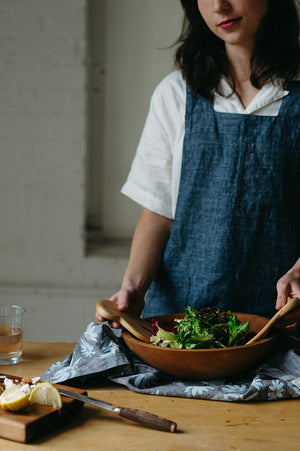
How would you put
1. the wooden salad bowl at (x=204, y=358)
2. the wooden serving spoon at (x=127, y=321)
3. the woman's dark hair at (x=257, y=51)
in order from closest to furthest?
the wooden salad bowl at (x=204, y=358) → the wooden serving spoon at (x=127, y=321) → the woman's dark hair at (x=257, y=51)

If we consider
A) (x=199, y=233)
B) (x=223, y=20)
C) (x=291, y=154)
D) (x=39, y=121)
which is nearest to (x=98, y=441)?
(x=199, y=233)

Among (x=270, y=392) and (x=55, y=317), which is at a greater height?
(x=270, y=392)

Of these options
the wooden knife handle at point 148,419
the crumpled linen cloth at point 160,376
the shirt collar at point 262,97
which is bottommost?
the crumpled linen cloth at point 160,376

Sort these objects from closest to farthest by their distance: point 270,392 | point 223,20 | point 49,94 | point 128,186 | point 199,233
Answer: point 270,392 → point 223,20 → point 199,233 → point 128,186 → point 49,94

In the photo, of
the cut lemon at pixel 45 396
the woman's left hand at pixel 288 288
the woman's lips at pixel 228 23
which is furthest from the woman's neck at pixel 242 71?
the cut lemon at pixel 45 396

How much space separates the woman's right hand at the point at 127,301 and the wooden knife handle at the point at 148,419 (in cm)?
28

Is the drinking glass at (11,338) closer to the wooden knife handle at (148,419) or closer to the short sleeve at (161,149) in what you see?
the wooden knife handle at (148,419)

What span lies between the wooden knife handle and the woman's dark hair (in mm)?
925

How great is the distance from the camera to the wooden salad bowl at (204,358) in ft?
3.14

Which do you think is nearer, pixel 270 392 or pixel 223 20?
pixel 270 392

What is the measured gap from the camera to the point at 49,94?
2371mm

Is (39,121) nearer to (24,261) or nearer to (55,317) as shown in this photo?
(24,261)

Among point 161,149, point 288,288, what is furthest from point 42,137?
point 288,288

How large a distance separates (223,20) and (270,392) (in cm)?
87
